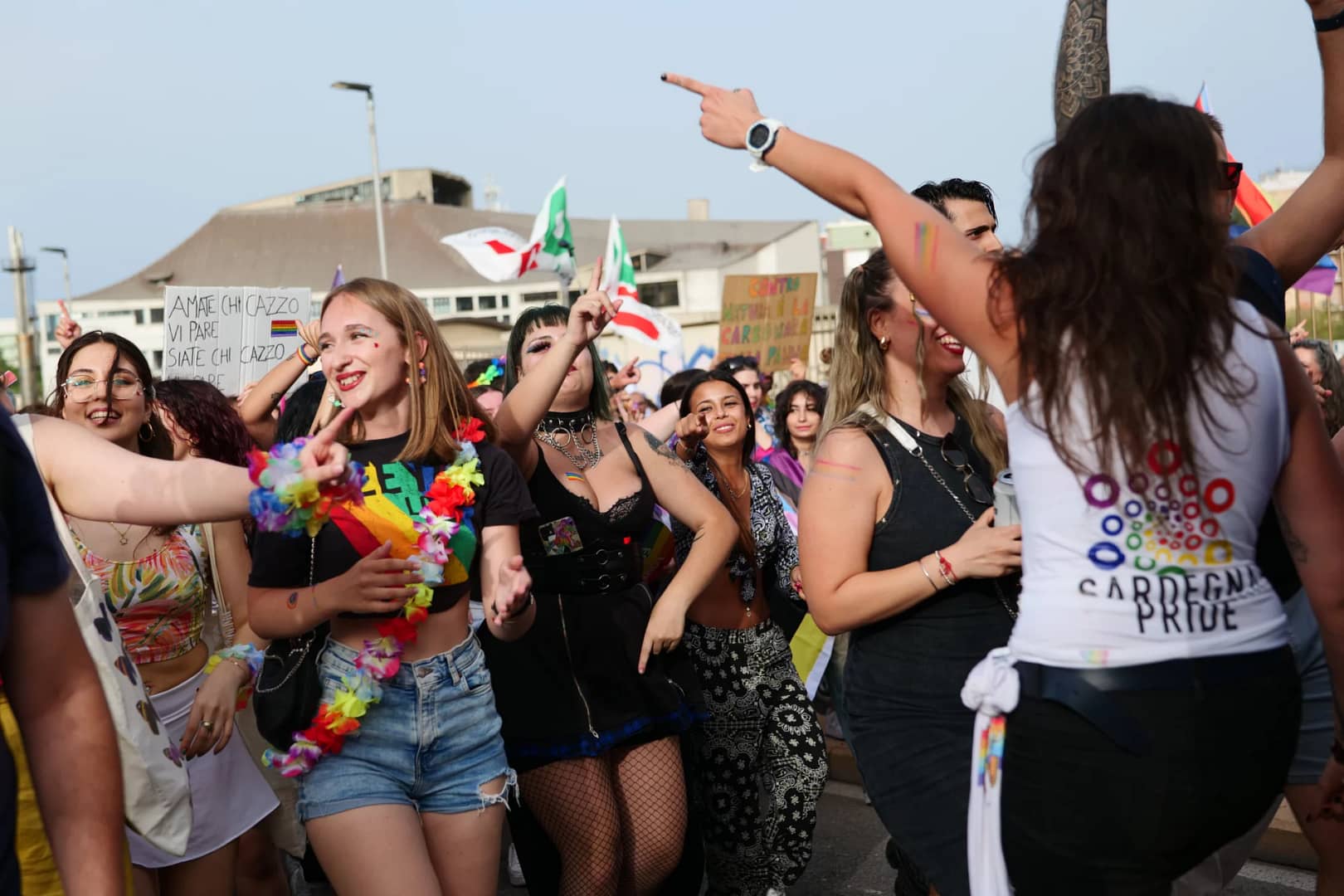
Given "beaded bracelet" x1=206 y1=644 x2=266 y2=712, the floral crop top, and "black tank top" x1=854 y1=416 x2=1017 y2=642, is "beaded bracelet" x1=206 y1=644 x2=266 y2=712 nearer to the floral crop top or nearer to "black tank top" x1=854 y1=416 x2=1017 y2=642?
the floral crop top

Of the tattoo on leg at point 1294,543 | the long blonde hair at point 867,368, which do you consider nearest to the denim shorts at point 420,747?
the long blonde hair at point 867,368

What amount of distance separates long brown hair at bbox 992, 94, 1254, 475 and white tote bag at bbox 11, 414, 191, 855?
1644 mm

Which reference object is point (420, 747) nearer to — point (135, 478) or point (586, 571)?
point (586, 571)

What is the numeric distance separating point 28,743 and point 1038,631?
1498 mm

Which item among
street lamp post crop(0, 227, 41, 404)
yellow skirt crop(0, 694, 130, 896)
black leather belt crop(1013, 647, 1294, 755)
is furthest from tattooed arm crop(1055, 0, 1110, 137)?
street lamp post crop(0, 227, 41, 404)

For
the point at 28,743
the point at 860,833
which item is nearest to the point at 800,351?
the point at 860,833

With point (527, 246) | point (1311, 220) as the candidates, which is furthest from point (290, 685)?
point (527, 246)

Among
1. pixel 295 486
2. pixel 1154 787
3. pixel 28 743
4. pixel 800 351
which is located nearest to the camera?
pixel 28 743

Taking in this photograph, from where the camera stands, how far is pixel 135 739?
229 cm

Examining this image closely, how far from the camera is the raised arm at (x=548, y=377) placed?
160 inches

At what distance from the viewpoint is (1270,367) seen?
6.41ft

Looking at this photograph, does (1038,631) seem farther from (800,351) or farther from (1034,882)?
(800,351)

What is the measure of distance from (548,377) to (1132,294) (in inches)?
95.0

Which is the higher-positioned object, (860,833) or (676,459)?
(676,459)
